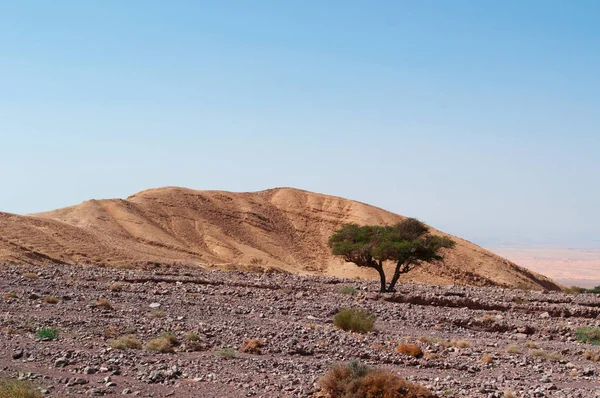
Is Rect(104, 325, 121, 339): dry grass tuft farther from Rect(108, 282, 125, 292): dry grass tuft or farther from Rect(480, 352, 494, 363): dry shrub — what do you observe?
Rect(108, 282, 125, 292): dry grass tuft

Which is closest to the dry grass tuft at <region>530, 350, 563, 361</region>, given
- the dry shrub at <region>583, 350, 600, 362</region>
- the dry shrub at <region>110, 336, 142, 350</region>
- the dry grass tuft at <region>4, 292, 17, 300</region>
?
the dry shrub at <region>583, 350, 600, 362</region>

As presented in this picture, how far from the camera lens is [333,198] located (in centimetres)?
8075

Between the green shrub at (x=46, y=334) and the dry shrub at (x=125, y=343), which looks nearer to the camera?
the dry shrub at (x=125, y=343)

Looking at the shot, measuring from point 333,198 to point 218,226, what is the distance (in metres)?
18.2

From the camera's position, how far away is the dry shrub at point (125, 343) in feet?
47.8

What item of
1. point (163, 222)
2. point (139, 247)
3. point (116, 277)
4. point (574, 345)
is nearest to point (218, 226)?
point (163, 222)

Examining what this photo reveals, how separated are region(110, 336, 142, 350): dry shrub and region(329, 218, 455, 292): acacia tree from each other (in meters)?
21.5

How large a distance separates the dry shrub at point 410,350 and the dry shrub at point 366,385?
5.11 meters

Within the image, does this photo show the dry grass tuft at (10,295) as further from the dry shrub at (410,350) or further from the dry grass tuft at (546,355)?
the dry grass tuft at (546,355)

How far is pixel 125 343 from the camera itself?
14703 millimetres

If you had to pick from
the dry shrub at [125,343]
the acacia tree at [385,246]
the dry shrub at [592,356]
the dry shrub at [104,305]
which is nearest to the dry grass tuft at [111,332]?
the dry shrub at [125,343]

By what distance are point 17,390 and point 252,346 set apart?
643cm

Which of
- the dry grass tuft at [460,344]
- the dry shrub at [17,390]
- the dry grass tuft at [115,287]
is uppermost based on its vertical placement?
the dry grass tuft at [115,287]

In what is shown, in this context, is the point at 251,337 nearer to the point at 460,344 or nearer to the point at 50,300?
the point at 460,344
